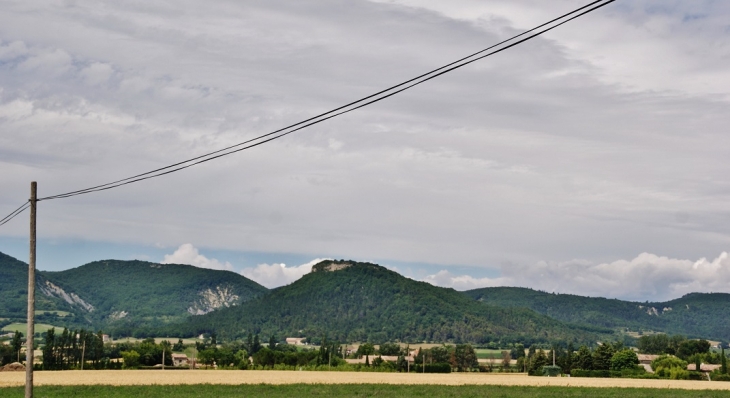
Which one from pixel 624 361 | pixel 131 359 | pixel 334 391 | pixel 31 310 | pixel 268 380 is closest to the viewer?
pixel 31 310

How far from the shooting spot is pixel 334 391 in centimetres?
5747

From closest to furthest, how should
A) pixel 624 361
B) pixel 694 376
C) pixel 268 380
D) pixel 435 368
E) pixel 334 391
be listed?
pixel 334 391, pixel 268 380, pixel 694 376, pixel 624 361, pixel 435 368

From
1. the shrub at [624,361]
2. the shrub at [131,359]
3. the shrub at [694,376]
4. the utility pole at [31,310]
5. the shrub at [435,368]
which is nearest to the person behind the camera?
the utility pole at [31,310]

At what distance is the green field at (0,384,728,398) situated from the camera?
175 feet

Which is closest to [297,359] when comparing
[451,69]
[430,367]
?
[430,367]

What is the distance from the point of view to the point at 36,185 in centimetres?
3722

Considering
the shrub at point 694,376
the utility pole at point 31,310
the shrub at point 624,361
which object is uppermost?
the utility pole at point 31,310

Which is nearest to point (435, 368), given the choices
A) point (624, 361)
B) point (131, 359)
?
point (624, 361)

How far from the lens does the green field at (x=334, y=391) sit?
53.3 metres

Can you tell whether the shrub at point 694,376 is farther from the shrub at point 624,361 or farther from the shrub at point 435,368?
the shrub at point 435,368

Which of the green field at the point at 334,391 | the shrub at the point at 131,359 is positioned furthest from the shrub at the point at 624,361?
the shrub at the point at 131,359

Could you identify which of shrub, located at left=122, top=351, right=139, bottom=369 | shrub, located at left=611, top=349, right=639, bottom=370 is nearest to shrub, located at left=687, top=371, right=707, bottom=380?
shrub, located at left=611, top=349, right=639, bottom=370

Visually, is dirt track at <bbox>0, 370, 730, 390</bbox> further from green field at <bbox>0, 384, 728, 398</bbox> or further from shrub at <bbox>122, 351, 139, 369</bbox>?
shrub at <bbox>122, 351, 139, 369</bbox>

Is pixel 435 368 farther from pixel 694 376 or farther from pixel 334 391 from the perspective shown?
pixel 334 391
